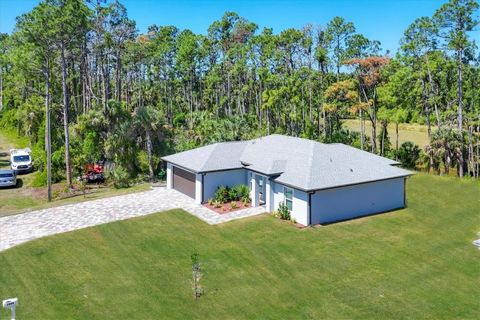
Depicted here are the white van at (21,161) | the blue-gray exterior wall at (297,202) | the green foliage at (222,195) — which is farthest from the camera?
the white van at (21,161)

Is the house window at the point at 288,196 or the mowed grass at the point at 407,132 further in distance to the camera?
the mowed grass at the point at 407,132

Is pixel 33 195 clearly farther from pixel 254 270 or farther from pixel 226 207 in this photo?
pixel 254 270

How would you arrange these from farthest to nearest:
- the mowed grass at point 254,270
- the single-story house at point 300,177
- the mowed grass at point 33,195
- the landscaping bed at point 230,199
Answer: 1. the mowed grass at point 33,195
2. the landscaping bed at point 230,199
3. the single-story house at point 300,177
4. the mowed grass at point 254,270

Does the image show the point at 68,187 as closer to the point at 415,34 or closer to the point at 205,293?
the point at 205,293

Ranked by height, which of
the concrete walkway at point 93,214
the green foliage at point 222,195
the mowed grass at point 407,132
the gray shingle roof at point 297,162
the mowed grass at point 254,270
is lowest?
the mowed grass at point 254,270

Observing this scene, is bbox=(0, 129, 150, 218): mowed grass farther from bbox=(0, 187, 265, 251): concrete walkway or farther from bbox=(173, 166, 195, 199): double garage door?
bbox=(173, 166, 195, 199): double garage door

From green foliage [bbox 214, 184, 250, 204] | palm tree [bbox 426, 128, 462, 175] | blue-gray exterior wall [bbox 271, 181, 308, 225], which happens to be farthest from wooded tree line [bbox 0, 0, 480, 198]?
blue-gray exterior wall [bbox 271, 181, 308, 225]

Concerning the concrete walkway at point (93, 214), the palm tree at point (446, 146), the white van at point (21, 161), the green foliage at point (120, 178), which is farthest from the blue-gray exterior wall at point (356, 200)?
the white van at point (21, 161)

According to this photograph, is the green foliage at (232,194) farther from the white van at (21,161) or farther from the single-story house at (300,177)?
the white van at (21,161)

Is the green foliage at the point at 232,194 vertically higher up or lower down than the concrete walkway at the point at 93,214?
higher up
